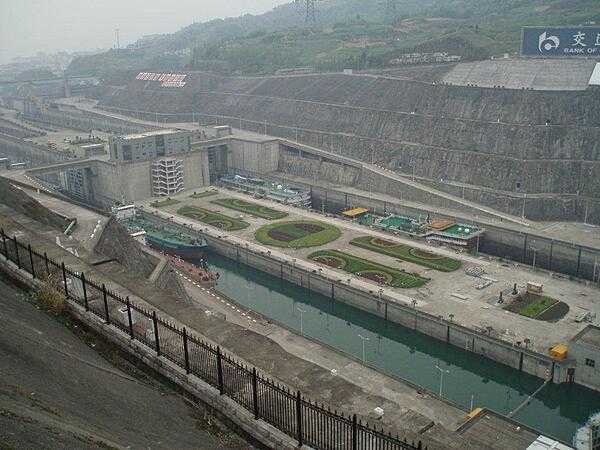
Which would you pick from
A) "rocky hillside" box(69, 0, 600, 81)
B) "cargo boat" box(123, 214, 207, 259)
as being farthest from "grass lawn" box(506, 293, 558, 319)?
"rocky hillside" box(69, 0, 600, 81)

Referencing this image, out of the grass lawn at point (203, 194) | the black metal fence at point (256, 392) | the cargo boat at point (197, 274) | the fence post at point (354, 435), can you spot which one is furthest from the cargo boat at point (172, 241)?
the fence post at point (354, 435)

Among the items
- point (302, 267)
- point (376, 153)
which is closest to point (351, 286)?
point (302, 267)

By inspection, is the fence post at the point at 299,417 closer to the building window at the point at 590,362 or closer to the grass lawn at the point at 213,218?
the building window at the point at 590,362

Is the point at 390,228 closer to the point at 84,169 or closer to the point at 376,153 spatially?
A: the point at 376,153

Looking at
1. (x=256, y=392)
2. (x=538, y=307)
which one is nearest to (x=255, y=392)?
(x=256, y=392)

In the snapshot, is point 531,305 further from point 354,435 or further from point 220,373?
point 354,435

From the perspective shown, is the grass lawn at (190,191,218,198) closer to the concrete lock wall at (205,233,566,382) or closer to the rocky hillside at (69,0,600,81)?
the concrete lock wall at (205,233,566,382)

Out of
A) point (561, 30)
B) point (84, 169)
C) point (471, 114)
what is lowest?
point (84, 169)
